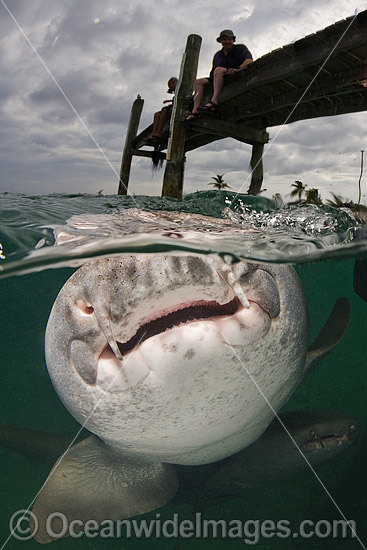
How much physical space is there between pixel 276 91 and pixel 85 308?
6118mm

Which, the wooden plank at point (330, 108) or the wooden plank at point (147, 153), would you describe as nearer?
the wooden plank at point (330, 108)

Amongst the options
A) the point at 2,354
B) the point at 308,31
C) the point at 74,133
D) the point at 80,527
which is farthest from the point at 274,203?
the point at 2,354

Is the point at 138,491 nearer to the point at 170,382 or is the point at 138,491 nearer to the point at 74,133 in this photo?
the point at 170,382

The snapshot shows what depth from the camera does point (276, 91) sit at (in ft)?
21.0

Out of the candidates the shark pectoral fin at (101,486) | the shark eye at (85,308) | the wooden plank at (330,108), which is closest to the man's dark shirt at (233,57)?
the wooden plank at (330,108)

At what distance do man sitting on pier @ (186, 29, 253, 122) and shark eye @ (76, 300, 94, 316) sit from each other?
5.47 meters

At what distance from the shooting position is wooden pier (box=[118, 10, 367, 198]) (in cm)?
455

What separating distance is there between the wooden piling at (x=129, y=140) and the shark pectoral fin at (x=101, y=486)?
916 centimetres

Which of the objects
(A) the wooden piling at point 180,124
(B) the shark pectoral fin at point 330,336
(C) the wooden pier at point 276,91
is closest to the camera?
(B) the shark pectoral fin at point 330,336

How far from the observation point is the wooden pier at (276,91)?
455 centimetres

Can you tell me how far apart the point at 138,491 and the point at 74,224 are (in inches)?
103

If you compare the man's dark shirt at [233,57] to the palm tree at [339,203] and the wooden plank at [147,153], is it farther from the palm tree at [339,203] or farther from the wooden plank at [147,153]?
the wooden plank at [147,153]

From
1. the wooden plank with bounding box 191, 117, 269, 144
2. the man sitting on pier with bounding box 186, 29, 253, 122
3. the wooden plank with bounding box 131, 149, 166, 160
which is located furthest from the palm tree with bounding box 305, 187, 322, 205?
the wooden plank with bounding box 131, 149, 166, 160

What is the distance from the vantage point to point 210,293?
1.72 metres
